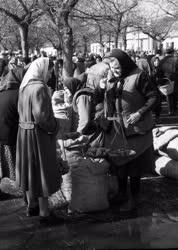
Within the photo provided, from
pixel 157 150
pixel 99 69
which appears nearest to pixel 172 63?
pixel 157 150

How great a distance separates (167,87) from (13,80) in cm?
738

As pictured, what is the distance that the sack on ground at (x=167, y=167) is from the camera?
685 cm

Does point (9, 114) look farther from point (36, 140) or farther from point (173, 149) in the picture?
point (173, 149)

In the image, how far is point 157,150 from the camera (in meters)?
7.29

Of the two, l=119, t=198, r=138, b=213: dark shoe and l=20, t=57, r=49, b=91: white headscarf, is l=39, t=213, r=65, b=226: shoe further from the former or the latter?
l=20, t=57, r=49, b=91: white headscarf

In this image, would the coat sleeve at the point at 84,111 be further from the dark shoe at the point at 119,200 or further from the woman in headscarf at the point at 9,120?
the dark shoe at the point at 119,200

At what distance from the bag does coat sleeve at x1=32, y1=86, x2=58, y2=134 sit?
25.6ft

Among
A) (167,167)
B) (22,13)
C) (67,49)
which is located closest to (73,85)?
(167,167)

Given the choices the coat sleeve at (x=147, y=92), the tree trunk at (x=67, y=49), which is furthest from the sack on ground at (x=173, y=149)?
the tree trunk at (x=67, y=49)

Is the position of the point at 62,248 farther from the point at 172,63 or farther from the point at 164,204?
the point at 172,63

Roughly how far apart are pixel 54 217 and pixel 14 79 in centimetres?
165

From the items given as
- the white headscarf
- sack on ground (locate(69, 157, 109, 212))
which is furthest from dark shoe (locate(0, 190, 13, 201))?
the white headscarf

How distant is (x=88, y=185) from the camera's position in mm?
5645

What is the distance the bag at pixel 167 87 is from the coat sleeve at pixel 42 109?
7800 mm
